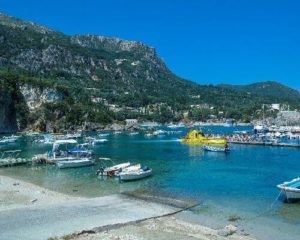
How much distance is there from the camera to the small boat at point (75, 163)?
241 ft


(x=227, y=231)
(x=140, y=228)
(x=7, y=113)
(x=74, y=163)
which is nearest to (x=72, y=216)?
(x=140, y=228)

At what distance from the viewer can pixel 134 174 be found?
59.5 m

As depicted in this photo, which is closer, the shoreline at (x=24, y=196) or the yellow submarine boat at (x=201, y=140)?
the shoreline at (x=24, y=196)

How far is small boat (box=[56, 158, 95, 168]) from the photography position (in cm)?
7350

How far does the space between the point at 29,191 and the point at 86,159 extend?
26394 millimetres

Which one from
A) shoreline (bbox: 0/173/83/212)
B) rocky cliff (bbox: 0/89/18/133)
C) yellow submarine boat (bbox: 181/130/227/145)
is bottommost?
shoreline (bbox: 0/173/83/212)

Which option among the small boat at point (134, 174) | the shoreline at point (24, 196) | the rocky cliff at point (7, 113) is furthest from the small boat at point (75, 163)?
the rocky cliff at point (7, 113)

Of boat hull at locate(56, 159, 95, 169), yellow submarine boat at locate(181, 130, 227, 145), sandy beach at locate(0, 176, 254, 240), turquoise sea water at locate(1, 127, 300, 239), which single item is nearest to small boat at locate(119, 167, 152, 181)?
turquoise sea water at locate(1, 127, 300, 239)

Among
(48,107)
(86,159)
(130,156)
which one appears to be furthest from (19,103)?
(86,159)

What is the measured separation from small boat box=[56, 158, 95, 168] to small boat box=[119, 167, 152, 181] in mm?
16211

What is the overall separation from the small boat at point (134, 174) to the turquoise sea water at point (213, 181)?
3.83 feet

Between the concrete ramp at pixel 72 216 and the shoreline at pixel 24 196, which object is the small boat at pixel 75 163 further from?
the concrete ramp at pixel 72 216

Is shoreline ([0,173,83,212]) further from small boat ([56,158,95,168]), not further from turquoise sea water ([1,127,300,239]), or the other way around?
small boat ([56,158,95,168])

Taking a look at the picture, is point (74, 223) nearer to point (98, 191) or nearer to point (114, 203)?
point (114, 203)
